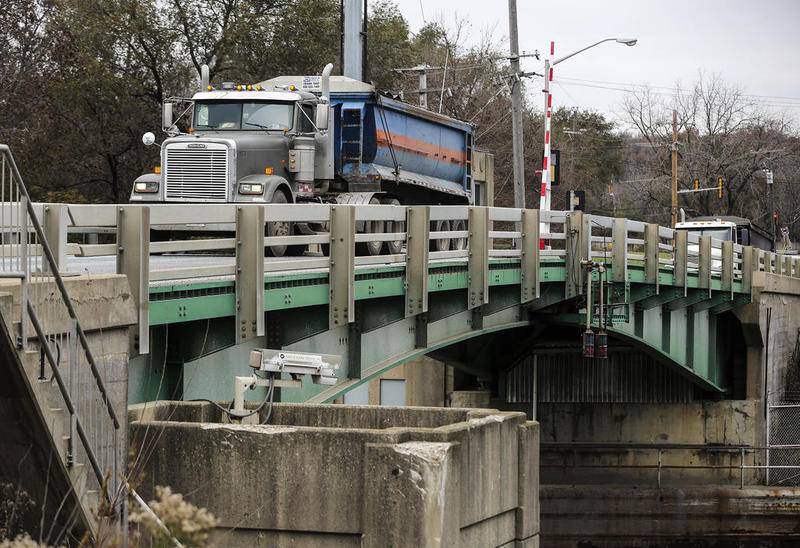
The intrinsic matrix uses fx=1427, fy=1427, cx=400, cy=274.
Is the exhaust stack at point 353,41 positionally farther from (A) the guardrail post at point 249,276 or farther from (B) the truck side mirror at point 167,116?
(A) the guardrail post at point 249,276

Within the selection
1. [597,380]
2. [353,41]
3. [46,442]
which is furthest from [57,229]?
[597,380]

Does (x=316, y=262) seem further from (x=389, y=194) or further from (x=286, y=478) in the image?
(x=389, y=194)

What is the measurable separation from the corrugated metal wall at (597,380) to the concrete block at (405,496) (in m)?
26.4

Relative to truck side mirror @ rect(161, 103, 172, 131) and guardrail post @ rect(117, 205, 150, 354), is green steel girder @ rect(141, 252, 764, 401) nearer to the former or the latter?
guardrail post @ rect(117, 205, 150, 354)

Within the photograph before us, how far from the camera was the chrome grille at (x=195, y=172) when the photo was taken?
19578 millimetres

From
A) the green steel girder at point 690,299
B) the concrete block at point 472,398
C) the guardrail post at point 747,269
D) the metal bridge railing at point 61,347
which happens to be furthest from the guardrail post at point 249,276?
the guardrail post at point 747,269

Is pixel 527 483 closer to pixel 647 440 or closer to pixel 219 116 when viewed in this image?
pixel 219 116

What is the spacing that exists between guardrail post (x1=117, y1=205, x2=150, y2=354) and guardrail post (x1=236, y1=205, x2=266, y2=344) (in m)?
1.84

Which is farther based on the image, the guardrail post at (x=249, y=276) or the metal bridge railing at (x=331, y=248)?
the guardrail post at (x=249, y=276)

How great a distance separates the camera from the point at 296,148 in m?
21.3

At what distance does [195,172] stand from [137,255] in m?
8.87

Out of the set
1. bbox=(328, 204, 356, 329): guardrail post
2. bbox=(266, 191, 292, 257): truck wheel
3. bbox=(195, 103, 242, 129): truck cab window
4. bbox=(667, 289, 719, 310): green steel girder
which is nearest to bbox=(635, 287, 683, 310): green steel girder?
bbox=(667, 289, 719, 310): green steel girder

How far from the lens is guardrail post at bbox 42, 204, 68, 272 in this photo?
9867 mm

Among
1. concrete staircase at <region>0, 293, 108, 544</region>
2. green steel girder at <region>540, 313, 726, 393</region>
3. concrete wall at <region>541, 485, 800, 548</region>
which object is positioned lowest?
concrete wall at <region>541, 485, 800, 548</region>
